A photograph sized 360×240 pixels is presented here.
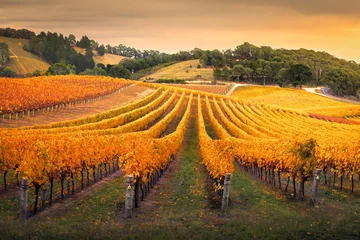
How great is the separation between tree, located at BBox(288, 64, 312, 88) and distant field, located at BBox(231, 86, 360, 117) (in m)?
20.2

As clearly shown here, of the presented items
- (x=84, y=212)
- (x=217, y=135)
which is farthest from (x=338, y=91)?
(x=84, y=212)

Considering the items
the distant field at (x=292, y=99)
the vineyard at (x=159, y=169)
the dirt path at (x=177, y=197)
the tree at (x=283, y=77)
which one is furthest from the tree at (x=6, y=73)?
the dirt path at (x=177, y=197)

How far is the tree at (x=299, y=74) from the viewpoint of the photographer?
621 ft

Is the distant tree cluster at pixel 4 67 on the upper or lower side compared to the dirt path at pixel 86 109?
upper

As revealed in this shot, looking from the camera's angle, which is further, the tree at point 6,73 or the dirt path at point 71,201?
the tree at point 6,73

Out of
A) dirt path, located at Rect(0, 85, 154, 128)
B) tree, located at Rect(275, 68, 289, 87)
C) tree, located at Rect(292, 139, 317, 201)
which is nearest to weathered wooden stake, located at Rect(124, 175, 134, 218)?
tree, located at Rect(292, 139, 317, 201)

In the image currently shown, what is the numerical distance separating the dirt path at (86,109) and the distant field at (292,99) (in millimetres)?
42750

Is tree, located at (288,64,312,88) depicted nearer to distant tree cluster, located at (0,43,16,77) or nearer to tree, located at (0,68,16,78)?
tree, located at (0,68,16,78)

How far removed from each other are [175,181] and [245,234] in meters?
18.3

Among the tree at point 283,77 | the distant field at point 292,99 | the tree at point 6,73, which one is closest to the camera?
the distant field at point 292,99

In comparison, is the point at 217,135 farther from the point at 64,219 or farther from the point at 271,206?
the point at 64,219

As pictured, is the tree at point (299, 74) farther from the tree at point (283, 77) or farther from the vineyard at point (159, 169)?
the vineyard at point (159, 169)

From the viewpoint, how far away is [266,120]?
8612 centimetres

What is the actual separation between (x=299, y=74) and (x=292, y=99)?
41114 millimetres
